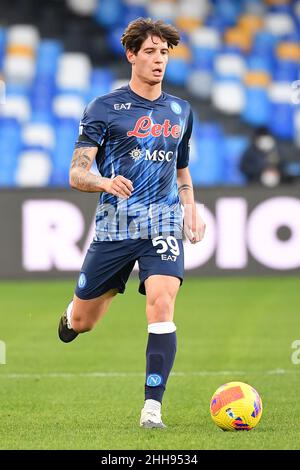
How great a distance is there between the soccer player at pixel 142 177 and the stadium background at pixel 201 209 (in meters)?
0.85

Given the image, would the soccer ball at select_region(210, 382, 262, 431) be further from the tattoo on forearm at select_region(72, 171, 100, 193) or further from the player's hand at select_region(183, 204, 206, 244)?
the tattoo on forearm at select_region(72, 171, 100, 193)

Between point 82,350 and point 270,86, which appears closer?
point 82,350

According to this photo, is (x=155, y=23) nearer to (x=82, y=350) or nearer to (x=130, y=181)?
(x=130, y=181)

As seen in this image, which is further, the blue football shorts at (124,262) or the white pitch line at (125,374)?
the white pitch line at (125,374)

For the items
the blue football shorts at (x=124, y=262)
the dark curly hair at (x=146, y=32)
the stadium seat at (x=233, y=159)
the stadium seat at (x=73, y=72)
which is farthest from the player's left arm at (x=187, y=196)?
the stadium seat at (x=73, y=72)

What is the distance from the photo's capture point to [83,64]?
66.4 feet

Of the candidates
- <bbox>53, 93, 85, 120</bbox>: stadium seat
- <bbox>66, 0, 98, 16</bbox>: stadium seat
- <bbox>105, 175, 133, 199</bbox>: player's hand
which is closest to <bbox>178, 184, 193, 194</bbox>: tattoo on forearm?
<bbox>105, 175, 133, 199</bbox>: player's hand

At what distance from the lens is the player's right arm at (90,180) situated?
617cm

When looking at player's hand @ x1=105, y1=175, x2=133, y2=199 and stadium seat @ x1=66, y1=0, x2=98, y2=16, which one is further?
stadium seat @ x1=66, y1=0, x2=98, y2=16

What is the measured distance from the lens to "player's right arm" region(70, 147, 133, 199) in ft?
20.2

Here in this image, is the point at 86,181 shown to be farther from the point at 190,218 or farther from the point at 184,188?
the point at 184,188

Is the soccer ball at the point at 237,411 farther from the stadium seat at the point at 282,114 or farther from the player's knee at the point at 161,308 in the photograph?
the stadium seat at the point at 282,114
